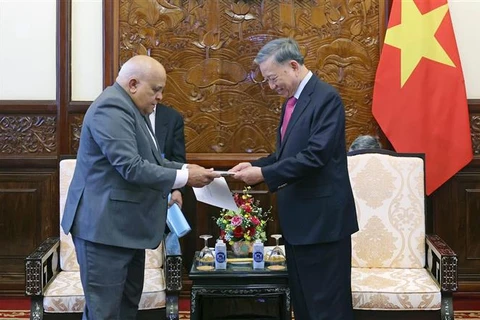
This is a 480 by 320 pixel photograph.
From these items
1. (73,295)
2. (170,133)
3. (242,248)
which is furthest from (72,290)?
(170,133)

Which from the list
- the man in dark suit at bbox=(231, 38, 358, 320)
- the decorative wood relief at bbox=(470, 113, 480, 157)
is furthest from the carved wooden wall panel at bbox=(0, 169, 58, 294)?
the decorative wood relief at bbox=(470, 113, 480, 157)

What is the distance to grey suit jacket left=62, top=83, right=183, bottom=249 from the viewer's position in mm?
2414

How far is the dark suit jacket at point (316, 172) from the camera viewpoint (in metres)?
2.72

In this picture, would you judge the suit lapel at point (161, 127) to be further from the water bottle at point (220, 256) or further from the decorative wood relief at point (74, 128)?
the water bottle at point (220, 256)

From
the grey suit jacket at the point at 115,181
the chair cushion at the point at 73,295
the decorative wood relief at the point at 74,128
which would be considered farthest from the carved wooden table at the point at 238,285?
the decorative wood relief at the point at 74,128

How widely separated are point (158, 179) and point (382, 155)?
1522 mm

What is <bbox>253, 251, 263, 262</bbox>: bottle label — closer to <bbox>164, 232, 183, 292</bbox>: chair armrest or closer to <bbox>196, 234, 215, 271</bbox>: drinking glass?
<bbox>196, 234, 215, 271</bbox>: drinking glass

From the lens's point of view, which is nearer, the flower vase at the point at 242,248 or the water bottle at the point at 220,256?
the water bottle at the point at 220,256

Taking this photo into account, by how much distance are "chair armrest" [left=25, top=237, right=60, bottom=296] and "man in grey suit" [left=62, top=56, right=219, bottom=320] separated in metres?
0.57

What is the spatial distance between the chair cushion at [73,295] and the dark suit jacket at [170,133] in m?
0.80

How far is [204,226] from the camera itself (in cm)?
419

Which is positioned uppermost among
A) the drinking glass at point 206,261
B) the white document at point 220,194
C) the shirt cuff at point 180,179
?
the shirt cuff at point 180,179

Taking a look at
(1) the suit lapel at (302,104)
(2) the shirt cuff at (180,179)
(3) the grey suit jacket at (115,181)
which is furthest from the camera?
(1) the suit lapel at (302,104)

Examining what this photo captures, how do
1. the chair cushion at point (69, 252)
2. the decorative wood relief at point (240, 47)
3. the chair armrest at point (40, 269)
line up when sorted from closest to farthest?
the chair armrest at point (40, 269), the chair cushion at point (69, 252), the decorative wood relief at point (240, 47)
